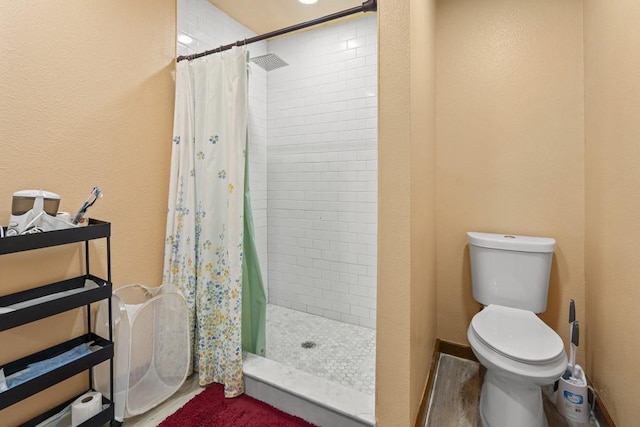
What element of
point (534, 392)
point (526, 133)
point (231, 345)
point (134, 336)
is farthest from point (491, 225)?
point (134, 336)

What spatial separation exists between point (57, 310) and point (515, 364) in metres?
1.93

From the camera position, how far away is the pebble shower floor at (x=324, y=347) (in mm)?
2000

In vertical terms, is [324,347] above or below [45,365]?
below

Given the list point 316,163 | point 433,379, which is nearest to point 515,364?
point 433,379

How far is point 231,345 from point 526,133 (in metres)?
2.21

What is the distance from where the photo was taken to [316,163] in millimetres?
2799

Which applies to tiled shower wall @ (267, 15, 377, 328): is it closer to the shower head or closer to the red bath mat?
the shower head

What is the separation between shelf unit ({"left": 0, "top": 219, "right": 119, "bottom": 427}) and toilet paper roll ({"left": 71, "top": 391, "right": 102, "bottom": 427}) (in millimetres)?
32

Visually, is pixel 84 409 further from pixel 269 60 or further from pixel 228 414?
pixel 269 60

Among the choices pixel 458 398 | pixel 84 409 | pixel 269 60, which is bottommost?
pixel 458 398

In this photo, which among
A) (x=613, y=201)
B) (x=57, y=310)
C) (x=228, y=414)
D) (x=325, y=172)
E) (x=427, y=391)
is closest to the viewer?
(x=57, y=310)

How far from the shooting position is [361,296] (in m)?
2.64

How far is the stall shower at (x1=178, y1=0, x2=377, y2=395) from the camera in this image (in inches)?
97.3

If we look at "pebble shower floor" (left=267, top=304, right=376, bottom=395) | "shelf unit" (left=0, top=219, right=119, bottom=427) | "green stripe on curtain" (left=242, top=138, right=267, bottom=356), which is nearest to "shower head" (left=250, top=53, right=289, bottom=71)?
"green stripe on curtain" (left=242, top=138, right=267, bottom=356)
